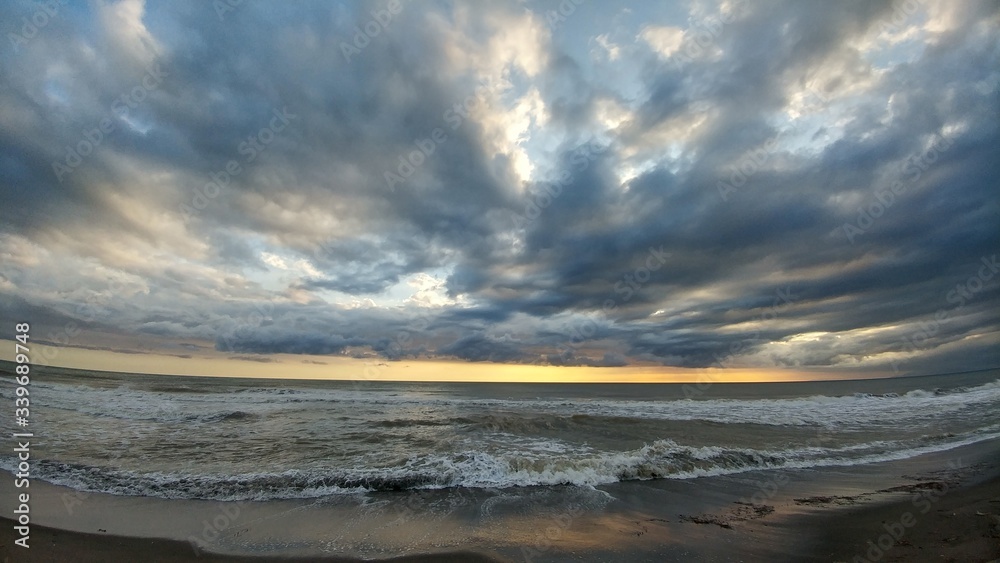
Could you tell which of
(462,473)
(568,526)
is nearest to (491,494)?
(462,473)

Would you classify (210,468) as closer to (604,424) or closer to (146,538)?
(146,538)

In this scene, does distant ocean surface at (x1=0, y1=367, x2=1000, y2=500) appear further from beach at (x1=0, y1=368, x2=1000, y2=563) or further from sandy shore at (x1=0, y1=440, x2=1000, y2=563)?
sandy shore at (x1=0, y1=440, x2=1000, y2=563)

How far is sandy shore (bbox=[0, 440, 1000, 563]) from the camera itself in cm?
657

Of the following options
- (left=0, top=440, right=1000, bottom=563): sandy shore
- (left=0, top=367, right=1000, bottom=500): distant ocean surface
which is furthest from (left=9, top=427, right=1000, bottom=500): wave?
(left=0, top=440, right=1000, bottom=563): sandy shore

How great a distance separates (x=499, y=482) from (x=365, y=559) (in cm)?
572

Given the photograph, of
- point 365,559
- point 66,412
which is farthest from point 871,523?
point 66,412

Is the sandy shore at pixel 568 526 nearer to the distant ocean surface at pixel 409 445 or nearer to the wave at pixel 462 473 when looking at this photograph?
the wave at pixel 462 473

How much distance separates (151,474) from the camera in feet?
36.1

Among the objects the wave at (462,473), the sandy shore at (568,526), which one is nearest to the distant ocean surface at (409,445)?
the wave at (462,473)

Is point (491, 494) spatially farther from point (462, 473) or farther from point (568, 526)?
point (568, 526)

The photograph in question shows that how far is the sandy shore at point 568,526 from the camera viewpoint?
6.57m

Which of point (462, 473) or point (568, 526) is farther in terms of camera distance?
point (462, 473)

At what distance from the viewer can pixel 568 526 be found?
806cm

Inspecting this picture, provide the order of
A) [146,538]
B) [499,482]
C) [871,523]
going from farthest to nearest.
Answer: [499,482]
[871,523]
[146,538]
